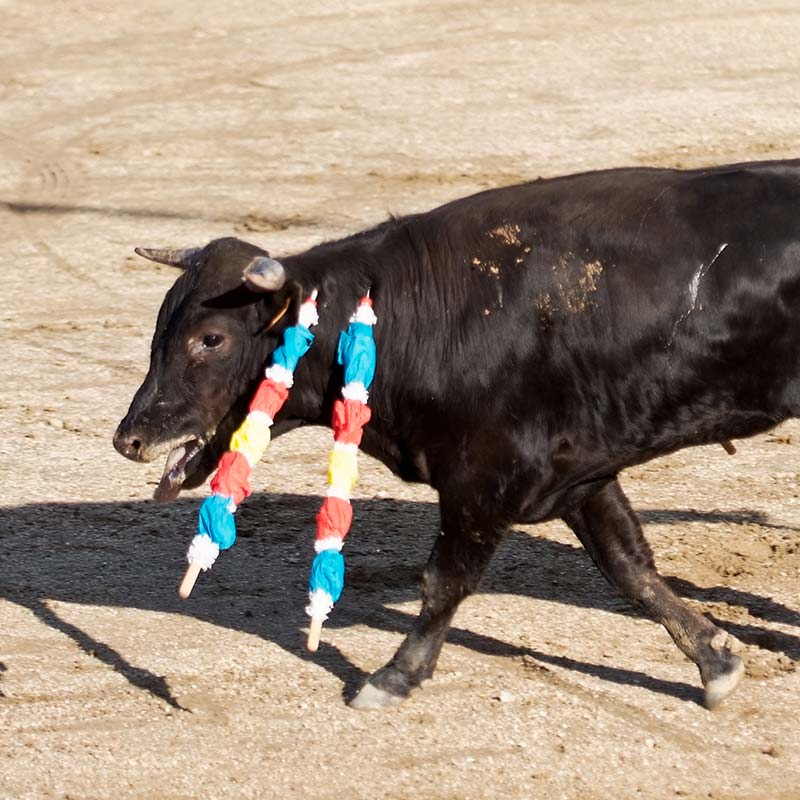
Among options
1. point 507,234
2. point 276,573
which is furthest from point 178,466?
point 507,234

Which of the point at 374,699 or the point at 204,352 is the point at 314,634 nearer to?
the point at 374,699

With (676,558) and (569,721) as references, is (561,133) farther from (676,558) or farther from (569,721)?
(569,721)

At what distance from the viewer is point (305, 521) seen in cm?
701

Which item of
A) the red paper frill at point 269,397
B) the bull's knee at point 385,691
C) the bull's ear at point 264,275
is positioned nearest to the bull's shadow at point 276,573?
the bull's knee at point 385,691

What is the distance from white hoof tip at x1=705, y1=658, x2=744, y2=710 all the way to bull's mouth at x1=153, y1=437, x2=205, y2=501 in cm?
177

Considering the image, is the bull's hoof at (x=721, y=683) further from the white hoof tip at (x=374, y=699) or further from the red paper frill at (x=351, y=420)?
the red paper frill at (x=351, y=420)

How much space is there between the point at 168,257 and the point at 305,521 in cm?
171

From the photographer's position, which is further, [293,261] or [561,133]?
[561,133]

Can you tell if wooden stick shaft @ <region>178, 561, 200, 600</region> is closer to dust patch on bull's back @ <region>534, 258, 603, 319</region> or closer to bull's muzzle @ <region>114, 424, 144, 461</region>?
bull's muzzle @ <region>114, 424, 144, 461</region>

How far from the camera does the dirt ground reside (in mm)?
5293

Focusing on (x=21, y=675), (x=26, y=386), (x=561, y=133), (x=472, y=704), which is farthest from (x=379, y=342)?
(x=561, y=133)

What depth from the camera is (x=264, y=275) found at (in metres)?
5.11

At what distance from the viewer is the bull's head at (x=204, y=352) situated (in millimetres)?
5328

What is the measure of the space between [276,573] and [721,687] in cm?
181
